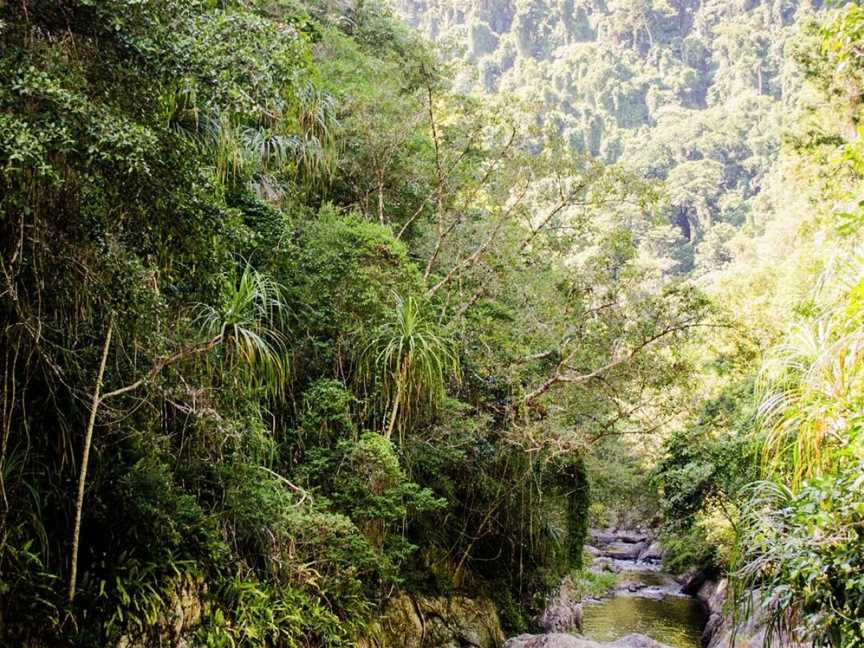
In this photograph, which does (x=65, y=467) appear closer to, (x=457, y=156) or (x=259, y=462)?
(x=259, y=462)

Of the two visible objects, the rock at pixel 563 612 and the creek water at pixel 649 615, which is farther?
the creek water at pixel 649 615

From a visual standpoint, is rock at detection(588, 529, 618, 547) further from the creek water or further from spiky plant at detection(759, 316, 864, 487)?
spiky plant at detection(759, 316, 864, 487)

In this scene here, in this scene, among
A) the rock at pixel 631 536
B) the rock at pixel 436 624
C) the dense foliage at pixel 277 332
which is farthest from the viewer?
the rock at pixel 631 536

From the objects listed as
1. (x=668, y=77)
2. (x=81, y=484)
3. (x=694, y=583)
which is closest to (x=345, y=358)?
(x=81, y=484)

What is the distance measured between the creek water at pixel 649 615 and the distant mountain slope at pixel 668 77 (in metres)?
38.7

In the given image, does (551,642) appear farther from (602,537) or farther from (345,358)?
(602,537)

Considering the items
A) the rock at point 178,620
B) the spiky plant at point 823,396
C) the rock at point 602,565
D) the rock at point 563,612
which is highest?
the spiky plant at point 823,396

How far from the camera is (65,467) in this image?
168 inches

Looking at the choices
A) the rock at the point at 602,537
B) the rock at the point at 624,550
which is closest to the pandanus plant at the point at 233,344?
the rock at the point at 624,550

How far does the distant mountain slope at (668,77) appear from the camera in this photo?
65.5 metres

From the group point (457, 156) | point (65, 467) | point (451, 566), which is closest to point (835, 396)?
point (65, 467)

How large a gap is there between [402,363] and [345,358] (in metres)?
0.63

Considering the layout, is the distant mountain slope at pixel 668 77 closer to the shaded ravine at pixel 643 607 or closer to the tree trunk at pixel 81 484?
the shaded ravine at pixel 643 607

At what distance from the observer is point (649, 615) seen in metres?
16.8
